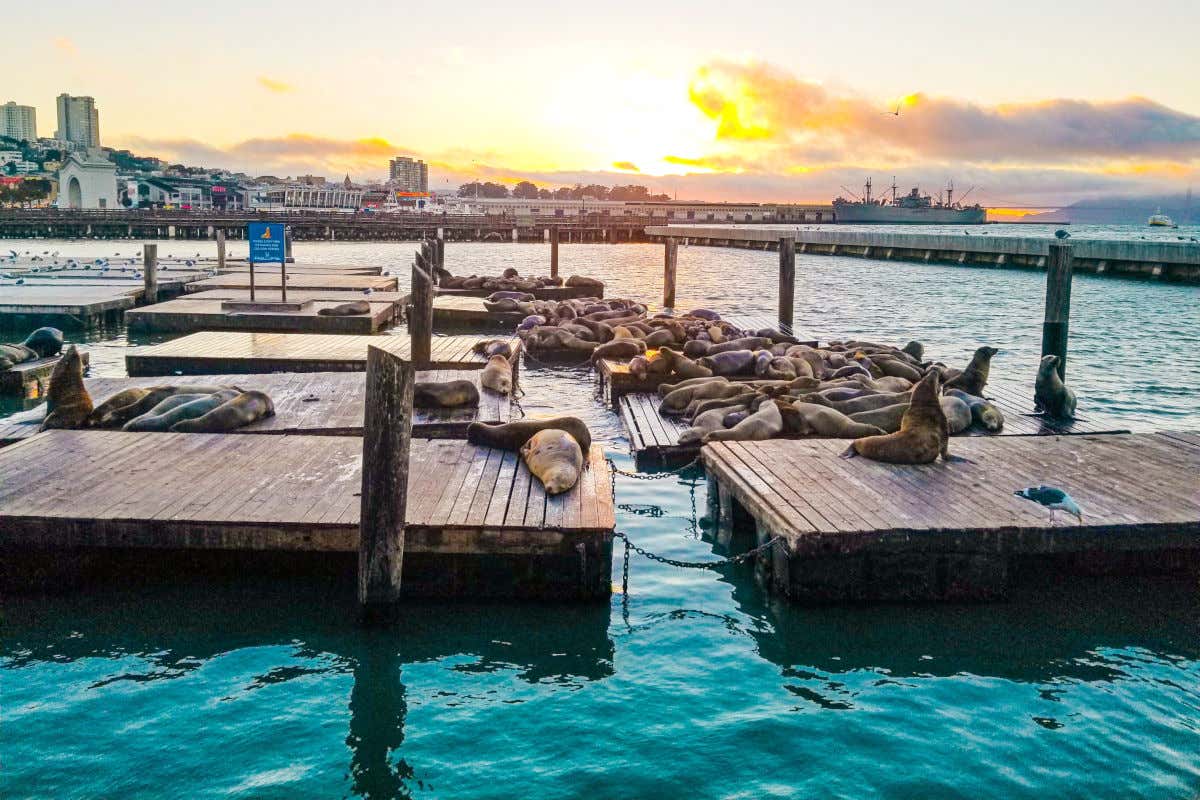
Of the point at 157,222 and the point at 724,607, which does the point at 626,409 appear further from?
the point at 157,222

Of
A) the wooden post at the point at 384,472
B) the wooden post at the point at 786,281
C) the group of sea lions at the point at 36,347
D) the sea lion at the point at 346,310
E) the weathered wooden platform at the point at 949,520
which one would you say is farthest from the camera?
the wooden post at the point at 786,281

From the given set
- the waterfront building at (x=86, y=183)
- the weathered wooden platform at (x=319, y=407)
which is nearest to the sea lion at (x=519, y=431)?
the weathered wooden platform at (x=319, y=407)

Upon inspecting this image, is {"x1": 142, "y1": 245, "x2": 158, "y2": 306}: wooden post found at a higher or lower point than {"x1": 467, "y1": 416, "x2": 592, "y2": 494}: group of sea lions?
higher

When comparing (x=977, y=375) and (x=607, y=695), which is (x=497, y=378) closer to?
(x=977, y=375)

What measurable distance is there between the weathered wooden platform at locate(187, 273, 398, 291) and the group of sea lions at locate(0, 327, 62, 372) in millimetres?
10405

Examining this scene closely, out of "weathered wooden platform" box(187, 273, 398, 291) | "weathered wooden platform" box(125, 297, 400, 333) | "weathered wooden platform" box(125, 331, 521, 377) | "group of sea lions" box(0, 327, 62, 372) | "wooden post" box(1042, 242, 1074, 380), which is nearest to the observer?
"wooden post" box(1042, 242, 1074, 380)

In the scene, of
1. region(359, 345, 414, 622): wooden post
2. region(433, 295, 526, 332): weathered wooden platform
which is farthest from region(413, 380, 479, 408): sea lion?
region(433, 295, 526, 332): weathered wooden platform

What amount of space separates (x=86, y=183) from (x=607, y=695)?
124 m

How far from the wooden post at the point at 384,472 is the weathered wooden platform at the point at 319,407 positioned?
3072mm

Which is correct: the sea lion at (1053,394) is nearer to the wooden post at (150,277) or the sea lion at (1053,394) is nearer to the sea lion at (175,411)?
the sea lion at (175,411)

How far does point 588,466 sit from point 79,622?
3.48 m

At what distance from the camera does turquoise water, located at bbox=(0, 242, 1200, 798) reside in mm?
4770

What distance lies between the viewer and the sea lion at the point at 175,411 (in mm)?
8656

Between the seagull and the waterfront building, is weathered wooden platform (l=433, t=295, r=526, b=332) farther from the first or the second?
the waterfront building
